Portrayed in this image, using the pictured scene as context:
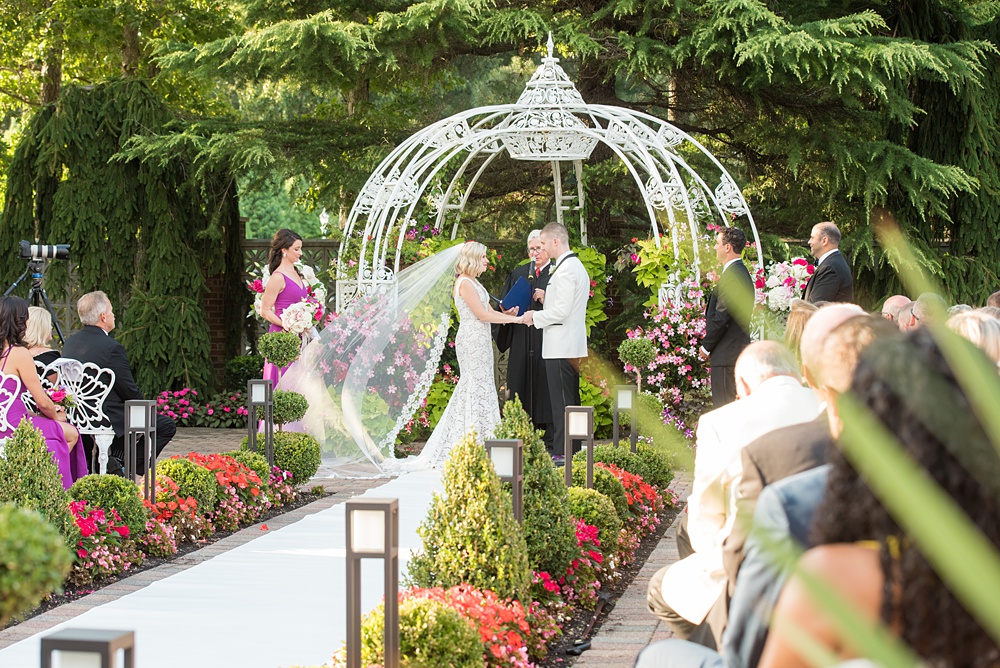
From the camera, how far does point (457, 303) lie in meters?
8.57

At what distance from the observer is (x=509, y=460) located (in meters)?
4.40

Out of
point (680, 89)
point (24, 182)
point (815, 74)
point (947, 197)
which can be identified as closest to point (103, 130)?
point (24, 182)

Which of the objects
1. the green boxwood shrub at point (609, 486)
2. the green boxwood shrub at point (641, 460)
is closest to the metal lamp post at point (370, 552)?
the green boxwood shrub at point (609, 486)

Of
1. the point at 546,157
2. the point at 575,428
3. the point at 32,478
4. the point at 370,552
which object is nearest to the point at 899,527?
the point at 370,552

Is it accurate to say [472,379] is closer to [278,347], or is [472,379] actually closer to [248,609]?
[278,347]

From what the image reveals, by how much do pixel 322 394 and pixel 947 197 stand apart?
604 centimetres

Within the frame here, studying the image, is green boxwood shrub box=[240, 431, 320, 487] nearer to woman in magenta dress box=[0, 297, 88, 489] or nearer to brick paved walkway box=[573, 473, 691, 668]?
woman in magenta dress box=[0, 297, 88, 489]

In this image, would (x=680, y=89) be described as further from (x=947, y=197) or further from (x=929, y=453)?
(x=929, y=453)

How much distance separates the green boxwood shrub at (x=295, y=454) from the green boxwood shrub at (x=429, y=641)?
4.05m

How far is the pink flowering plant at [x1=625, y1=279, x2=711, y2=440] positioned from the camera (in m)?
8.56

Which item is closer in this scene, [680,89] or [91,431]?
[91,431]

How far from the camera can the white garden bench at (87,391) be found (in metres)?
6.21

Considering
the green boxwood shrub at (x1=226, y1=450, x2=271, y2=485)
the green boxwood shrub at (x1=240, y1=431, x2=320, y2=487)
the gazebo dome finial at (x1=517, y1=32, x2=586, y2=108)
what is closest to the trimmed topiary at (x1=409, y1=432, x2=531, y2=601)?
the green boxwood shrub at (x1=226, y1=450, x2=271, y2=485)

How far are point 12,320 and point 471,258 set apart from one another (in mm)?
3505
